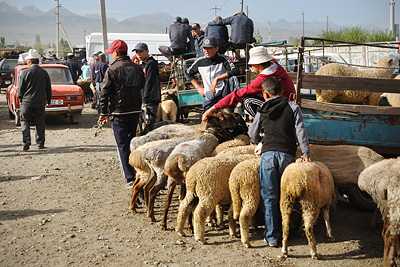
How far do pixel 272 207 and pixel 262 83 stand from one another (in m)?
1.46

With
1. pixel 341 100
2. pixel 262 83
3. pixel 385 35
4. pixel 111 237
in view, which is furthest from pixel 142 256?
pixel 385 35

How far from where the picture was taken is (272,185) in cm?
493

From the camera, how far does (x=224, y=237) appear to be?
5367mm

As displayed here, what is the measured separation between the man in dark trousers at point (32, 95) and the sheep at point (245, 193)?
687cm

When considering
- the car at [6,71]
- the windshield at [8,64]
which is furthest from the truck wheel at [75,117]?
the windshield at [8,64]

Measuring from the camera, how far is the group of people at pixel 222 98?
502cm

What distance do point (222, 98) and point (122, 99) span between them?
1582 millimetres

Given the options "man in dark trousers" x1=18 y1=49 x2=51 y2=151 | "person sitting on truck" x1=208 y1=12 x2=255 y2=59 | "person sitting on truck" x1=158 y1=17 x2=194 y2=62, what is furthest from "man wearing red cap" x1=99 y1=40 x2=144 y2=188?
"person sitting on truck" x1=158 y1=17 x2=194 y2=62

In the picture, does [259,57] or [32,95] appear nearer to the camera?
[259,57]

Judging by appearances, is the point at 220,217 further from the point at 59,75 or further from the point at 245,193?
the point at 59,75

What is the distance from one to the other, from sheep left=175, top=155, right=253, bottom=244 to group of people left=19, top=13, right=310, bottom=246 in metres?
0.46

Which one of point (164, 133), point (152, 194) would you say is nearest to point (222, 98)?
point (164, 133)

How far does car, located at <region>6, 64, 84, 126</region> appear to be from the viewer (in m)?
13.7

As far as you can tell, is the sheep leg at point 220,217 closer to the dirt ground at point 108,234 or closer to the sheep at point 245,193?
the dirt ground at point 108,234
